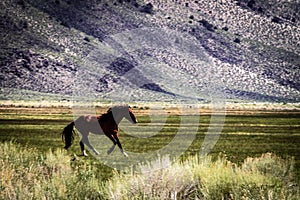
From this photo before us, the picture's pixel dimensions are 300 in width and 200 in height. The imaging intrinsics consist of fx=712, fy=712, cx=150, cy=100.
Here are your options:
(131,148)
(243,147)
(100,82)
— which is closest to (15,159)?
(131,148)

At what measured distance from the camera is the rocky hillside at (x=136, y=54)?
14825 cm

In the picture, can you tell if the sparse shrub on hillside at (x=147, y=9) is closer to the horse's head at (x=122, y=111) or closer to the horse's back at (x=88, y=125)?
the horse's back at (x=88, y=125)

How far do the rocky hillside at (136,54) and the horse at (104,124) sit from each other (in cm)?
10550

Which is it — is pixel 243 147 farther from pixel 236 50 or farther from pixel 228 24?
pixel 228 24

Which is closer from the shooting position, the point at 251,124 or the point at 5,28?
the point at 251,124

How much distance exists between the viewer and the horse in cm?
3111

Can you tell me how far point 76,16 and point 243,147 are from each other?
141 metres

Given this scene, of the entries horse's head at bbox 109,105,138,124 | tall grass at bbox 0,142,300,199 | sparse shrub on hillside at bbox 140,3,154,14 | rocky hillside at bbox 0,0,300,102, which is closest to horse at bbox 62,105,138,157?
horse's head at bbox 109,105,138,124

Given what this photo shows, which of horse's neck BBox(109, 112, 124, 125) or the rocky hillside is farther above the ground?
horse's neck BBox(109, 112, 124, 125)

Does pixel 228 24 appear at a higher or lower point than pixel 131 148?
lower

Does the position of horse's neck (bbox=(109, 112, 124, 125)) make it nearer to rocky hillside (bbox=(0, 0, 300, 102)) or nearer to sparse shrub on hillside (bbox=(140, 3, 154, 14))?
rocky hillside (bbox=(0, 0, 300, 102))

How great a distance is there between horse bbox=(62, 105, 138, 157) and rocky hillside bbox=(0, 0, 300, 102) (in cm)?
10550

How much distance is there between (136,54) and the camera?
168m

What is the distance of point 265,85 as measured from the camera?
164875 millimetres
